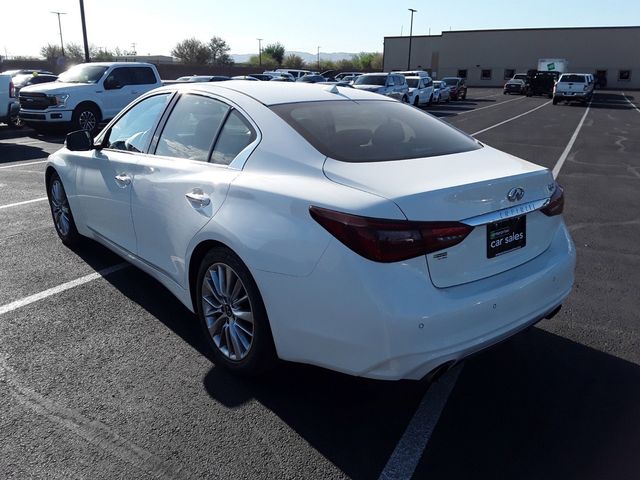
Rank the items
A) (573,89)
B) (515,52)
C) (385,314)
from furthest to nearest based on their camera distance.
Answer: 1. (515,52)
2. (573,89)
3. (385,314)

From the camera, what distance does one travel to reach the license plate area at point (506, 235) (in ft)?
8.88

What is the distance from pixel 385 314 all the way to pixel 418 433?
800mm

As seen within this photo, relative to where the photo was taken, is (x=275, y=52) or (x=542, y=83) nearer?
(x=542, y=83)

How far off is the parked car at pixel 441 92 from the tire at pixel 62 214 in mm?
29425

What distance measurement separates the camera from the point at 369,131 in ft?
11.0

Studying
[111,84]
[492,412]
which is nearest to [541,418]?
[492,412]

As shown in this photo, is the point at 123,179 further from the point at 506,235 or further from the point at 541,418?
the point at 541,418

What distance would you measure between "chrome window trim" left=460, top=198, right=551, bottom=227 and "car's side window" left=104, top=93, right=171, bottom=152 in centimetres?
245

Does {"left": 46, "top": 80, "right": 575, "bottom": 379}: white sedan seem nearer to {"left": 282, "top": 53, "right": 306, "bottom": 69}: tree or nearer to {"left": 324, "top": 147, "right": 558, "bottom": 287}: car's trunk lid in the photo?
{"left": 324, "top": 147, "right": 558, "bottom": 287}: car's trunk lid

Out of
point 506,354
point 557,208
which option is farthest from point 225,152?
point 506,354

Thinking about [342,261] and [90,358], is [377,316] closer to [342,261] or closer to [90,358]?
[342,261]

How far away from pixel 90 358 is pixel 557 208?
2.99 m

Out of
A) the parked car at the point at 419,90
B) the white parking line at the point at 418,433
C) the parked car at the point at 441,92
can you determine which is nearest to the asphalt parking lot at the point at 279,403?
the white parking line at the point at 418,433

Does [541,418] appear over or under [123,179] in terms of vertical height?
under
